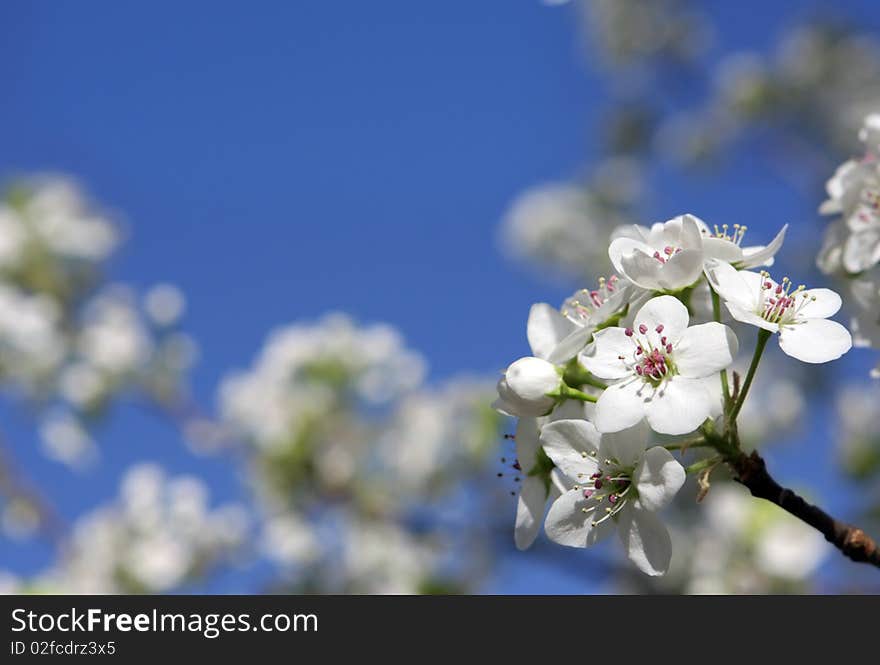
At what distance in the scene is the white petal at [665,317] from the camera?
4.56ft

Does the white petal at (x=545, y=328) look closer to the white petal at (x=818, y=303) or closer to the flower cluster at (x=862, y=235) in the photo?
the white petal at (x=818, y=303)

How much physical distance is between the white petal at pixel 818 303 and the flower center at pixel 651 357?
30cm

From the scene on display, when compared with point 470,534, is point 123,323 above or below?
above

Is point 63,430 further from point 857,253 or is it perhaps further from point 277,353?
point 857,253

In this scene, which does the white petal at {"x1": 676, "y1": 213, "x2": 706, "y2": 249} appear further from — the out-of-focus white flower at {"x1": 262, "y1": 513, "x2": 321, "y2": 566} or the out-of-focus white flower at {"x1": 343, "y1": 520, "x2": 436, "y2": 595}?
the out-of-focus white flower at {"x1": 262, "y1": 513, "x2": 321, "y2": 566}

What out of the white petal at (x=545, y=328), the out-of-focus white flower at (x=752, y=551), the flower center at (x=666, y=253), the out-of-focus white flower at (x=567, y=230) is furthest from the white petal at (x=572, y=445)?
the out-of-focus white flower at (x=567, y=230)

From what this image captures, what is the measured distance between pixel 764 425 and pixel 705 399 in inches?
212

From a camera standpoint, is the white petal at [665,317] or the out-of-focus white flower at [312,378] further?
the out-of-focus white flower at [312,378]

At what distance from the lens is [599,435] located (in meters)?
1.42

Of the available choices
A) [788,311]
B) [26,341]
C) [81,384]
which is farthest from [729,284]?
[81,384]

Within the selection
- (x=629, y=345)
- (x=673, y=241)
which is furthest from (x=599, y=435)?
(x=673, y=241)

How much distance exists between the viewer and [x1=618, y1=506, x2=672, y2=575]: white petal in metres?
1.41

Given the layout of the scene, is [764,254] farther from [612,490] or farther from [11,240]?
[11,240]

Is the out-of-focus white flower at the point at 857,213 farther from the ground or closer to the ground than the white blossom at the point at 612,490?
farther from the ground
